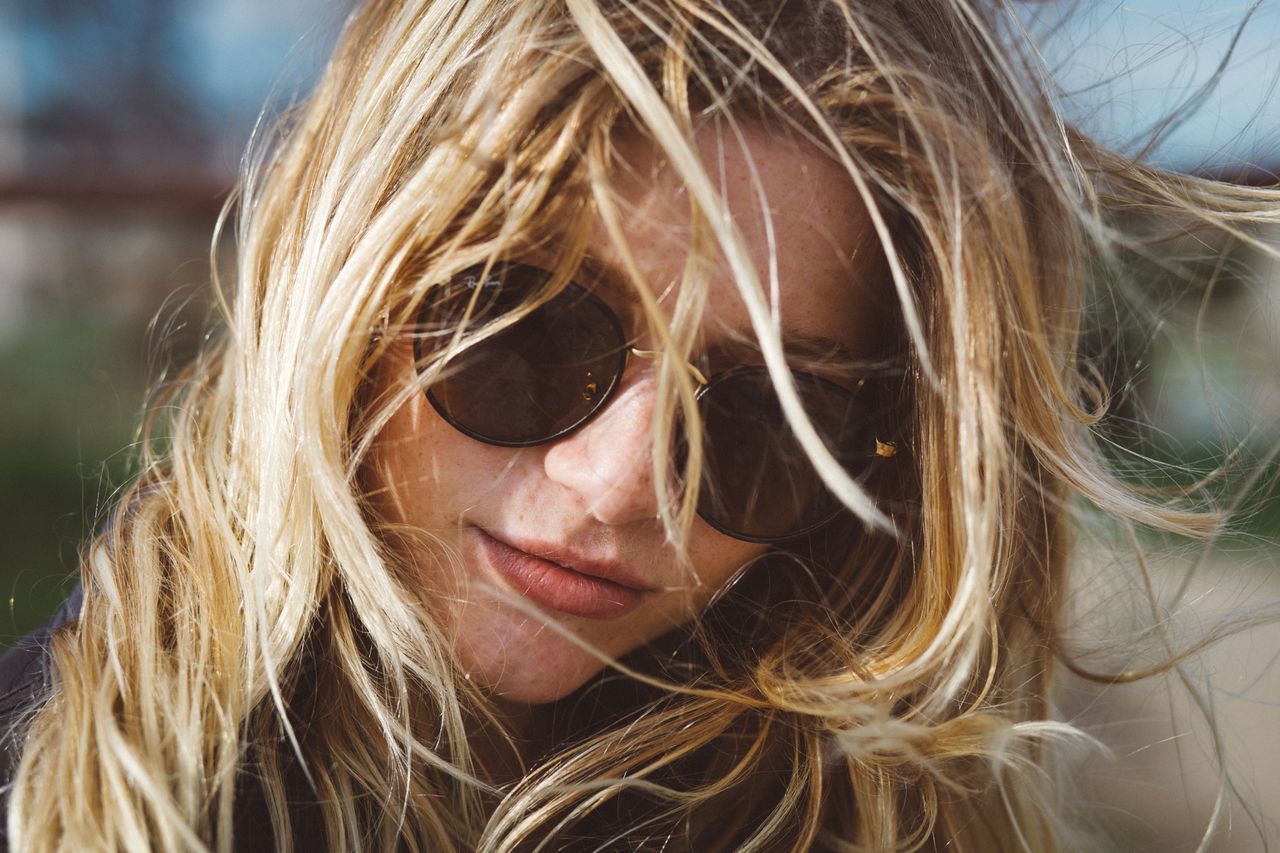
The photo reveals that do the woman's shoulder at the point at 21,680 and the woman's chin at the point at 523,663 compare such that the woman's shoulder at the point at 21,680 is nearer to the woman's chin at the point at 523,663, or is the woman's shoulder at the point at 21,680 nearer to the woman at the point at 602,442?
the woman at the point at 602,442

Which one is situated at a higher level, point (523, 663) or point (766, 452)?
point (766, 452)

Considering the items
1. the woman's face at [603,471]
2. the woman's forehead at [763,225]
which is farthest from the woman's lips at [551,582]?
the woman's forehead at [763,225]

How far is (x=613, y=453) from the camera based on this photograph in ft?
3.88

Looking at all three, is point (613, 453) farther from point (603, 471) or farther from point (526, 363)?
point (526, 363)

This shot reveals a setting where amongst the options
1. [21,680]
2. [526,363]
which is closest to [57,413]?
[21,680]

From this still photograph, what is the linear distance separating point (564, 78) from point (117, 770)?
0.87m

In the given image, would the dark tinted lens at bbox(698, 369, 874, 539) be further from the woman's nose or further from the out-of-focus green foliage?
the out-of-focus green foliage

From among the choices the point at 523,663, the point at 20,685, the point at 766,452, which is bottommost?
the point at 523,663

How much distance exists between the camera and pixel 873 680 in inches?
55.2

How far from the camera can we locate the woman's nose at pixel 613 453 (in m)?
1.18

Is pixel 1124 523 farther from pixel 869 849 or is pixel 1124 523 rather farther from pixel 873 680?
pixel 869 849

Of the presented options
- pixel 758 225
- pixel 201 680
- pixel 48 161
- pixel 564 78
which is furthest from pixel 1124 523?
pixel 48 161

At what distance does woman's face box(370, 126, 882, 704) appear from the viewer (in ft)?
3.77

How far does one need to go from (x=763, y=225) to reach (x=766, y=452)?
0.95ft
